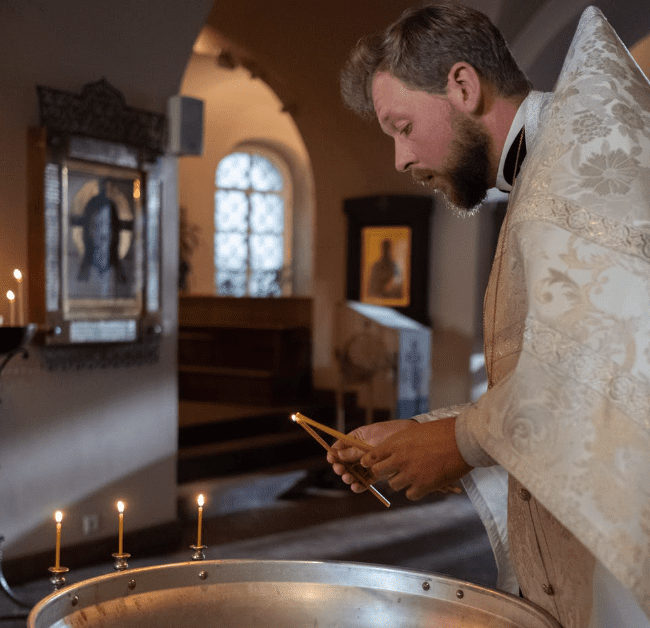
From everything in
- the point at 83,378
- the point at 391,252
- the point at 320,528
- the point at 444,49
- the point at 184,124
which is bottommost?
the point at 320,528

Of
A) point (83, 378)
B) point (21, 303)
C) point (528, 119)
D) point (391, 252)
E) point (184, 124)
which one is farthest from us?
point (391, 252)

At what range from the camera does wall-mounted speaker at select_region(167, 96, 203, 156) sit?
16.4 feet

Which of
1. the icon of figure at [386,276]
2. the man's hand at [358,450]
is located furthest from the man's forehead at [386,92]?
the icon of figure at [386,276]

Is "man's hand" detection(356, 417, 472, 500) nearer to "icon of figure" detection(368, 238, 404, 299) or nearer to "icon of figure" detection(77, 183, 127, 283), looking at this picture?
"icon of figure" detection(77, 183, 127, 283)

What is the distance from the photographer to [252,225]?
15.8 m

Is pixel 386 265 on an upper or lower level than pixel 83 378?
upper

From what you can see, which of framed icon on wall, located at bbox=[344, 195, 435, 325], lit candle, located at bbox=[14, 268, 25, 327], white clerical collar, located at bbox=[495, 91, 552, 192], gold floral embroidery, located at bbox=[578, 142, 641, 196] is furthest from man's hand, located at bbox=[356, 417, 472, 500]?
framed icon on wall, located at bbox=[344, 195, 435, 325]

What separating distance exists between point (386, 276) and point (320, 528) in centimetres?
322

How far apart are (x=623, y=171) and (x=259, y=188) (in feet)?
48.8

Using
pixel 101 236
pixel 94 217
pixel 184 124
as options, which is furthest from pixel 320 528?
pixel 184 124

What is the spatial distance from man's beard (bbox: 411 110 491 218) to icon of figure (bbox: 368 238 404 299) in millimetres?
6433

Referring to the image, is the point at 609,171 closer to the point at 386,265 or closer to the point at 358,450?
the point at 358,450

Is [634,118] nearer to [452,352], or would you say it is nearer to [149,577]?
[149,577]

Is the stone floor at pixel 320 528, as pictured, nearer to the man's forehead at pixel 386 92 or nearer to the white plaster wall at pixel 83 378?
the white plaster wall at pixel 83 378
